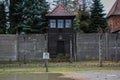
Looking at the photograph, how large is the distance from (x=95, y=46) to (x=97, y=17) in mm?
16205

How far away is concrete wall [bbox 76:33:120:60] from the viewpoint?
154 feet

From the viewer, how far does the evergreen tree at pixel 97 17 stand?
6174 centimetres

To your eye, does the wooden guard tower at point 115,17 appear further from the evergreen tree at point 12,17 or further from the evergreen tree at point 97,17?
the evergreen tree at point 12,17

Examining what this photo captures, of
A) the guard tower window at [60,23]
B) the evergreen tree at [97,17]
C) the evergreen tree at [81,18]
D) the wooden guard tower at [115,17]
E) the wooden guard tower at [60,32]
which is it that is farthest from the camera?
the wooden guard tower at [115,17]

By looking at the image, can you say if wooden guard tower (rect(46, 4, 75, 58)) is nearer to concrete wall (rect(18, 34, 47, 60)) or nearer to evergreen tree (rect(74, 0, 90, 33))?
concrete wall (rect(18, 34, 47, 60))

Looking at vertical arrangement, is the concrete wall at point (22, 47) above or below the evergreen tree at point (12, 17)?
below

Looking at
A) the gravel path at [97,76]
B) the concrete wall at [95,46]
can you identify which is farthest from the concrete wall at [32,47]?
the gravel path at [97,76]

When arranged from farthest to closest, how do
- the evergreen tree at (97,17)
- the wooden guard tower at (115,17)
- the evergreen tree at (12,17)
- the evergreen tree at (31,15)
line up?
the wooden guard tower at (115,17) → the evergreen tree at (97,17) → the evergreen tree at (12,17) → the evergreen tree at (31,15)

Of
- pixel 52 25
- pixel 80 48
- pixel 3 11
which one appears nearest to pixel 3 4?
pixel 3 11

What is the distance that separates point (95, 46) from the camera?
4712 centimetres

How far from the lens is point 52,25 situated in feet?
165

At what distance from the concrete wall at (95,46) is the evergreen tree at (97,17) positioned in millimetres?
13974

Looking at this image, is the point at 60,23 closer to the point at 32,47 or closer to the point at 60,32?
the point at 60,32

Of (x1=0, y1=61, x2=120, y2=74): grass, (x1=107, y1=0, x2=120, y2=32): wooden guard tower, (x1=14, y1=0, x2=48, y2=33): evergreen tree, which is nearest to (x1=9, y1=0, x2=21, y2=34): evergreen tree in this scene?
(x1=14, y1=0, x2=48, y2=33): evergreen tree
